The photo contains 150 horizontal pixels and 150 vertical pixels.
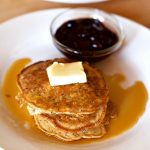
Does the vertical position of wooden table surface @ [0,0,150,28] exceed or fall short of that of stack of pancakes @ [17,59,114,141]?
it exceeds it

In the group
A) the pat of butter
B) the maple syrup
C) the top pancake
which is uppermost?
the pat of butter

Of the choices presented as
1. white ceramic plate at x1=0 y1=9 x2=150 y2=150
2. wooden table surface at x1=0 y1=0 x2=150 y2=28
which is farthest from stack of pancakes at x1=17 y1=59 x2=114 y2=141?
wooden table surface at x1=0 y1=0 x2=150 y2=28

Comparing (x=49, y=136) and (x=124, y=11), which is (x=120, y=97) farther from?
(x=124, y=11)

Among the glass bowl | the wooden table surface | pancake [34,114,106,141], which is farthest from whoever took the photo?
the wooden table surface

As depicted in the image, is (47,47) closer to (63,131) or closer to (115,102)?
(115,102)

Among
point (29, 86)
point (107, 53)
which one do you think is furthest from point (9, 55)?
point (107, 53)

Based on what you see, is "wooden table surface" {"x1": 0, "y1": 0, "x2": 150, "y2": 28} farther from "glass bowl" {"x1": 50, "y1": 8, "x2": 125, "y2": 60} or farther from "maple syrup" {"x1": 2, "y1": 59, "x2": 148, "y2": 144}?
"maple syrup" {"x1": 2, "y1": 59, "x2": 148, "y2": 144}

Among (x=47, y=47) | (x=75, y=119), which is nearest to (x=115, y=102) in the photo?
(x=75, y=119)
